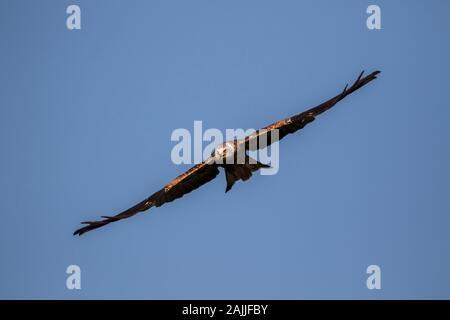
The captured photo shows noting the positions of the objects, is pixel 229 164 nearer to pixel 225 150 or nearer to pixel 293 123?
pixel 225 150

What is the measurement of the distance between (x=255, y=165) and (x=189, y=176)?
174 cm

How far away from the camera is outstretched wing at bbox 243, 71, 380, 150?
21422mm

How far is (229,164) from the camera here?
22.6m

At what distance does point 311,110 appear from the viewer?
22.1 m

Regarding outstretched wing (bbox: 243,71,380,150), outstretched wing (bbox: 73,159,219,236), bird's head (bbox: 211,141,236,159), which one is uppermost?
outstretched wing (bbox: 243,71,380,150)

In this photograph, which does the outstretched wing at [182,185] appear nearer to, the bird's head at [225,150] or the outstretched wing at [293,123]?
the bird's head at [225,150]

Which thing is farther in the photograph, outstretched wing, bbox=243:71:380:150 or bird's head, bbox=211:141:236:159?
bird's head, bbox=211:141:236:159

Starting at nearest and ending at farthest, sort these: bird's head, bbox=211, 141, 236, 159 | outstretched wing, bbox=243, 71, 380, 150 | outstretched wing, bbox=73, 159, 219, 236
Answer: outstretched wing, bbox=243, 71, 380, 150, bird's head, bbox=211, 141, 236, 159, outstretched wing, bbox=73, 159, 219, 236

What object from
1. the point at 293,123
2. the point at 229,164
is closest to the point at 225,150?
the point at 229,164

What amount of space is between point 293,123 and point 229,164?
1.83m

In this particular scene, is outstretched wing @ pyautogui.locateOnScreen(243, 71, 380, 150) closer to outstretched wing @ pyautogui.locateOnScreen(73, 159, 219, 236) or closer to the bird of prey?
the bird of prey

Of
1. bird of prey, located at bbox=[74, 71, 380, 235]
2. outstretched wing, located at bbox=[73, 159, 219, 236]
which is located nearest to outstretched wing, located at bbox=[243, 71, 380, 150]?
bird of prey, located at bbox=[74, 71, 380, 235]
